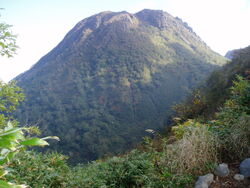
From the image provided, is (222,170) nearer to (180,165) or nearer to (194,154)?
(194,154)

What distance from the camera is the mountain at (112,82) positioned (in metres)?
25.5

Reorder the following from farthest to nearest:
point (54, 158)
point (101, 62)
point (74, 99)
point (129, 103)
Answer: point (101, 62), point (74, 99), point (129, 103), point (54, 158)

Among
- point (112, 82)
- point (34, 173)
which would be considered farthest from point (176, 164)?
point (112, 82)

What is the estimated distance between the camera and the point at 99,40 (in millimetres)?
44156

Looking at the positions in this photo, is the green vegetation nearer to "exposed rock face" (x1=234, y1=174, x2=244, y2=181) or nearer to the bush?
the bush

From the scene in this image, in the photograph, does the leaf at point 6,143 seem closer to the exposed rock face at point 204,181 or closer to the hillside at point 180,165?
the hillside at point 180,165

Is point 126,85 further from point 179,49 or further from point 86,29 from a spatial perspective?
point 86,29

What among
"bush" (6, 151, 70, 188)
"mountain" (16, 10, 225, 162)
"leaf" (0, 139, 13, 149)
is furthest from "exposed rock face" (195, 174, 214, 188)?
"mountain" (16, 10, 225, 162)

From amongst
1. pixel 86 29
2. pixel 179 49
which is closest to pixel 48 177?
pixel 179 49

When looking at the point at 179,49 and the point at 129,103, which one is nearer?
the point at 129,103

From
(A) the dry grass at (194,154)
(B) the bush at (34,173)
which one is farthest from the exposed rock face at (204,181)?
(B) the bush at (34,173)

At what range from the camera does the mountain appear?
25.5 m

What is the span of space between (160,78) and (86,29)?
2641 cm

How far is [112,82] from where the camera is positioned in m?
35.2
